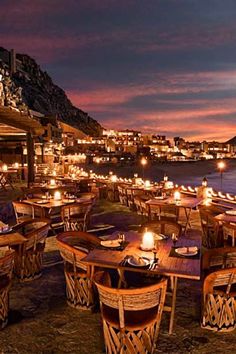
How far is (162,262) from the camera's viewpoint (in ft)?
13.8

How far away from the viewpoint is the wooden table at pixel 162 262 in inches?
154

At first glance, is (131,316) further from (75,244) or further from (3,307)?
(75,244)

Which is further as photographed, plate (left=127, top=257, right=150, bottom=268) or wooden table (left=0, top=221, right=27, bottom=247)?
wooden table (left=0, top=221, right=27, bottom=247)

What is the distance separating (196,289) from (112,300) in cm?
270

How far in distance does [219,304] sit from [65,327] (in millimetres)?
2008

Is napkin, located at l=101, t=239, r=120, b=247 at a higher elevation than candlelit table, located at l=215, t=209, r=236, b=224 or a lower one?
higher

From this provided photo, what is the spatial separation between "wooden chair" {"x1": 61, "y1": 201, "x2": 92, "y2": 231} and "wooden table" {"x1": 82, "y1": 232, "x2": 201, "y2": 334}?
3.57 metres

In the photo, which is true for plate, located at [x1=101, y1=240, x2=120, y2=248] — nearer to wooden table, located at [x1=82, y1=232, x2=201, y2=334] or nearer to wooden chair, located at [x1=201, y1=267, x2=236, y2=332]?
wooden table, located at [x1=82, y1=232, x2=201, y2=334]

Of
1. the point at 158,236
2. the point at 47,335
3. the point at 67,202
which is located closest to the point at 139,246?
the point at 158,236

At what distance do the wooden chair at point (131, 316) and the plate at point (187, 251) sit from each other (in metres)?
0.90

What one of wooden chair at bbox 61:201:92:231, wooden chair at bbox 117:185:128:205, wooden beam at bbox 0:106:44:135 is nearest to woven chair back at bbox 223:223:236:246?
wooden chair at bbox 61:201:92:231

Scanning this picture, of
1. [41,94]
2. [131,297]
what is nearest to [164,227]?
[131,297]

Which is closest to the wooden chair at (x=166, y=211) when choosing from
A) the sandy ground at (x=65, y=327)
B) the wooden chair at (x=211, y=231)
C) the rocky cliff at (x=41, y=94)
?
the wooden chair at (x=211, y=231)

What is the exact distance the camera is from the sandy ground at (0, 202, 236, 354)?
13.0 feet
